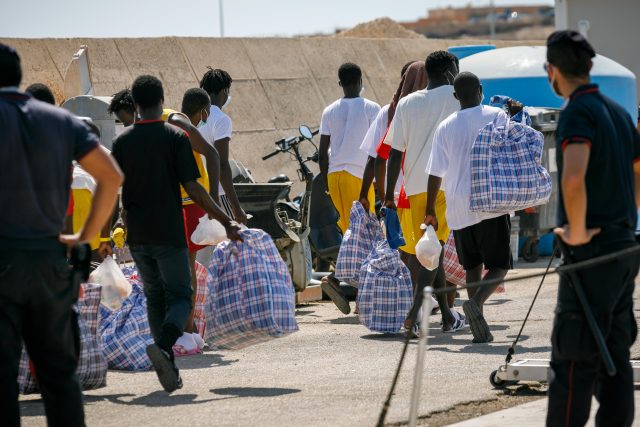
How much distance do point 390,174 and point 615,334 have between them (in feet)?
15.2

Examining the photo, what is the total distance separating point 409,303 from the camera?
32.2 feet

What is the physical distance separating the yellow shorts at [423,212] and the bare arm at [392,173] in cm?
18

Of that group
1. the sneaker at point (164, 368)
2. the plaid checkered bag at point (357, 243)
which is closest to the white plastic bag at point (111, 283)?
the sneaker at point (164, 368)

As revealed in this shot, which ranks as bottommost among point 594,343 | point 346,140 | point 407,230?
point 594,343

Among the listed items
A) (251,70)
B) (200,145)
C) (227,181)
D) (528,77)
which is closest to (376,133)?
(227,181)

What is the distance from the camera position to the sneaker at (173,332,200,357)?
29.8 ft

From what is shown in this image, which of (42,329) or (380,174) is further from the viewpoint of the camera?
(380,174)

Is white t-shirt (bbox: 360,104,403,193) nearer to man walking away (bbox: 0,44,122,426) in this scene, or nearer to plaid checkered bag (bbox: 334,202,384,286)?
plaid checkered bag (bbox: 334,202,384,286)

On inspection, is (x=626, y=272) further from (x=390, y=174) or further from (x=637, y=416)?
(x=390, y=174)

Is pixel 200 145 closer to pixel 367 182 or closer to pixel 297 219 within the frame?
pixel 367 182

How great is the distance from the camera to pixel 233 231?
7875mm

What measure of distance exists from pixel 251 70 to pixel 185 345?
9815 mm

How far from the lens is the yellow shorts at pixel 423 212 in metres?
9.81

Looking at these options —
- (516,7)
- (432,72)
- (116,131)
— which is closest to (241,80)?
(116,131)
